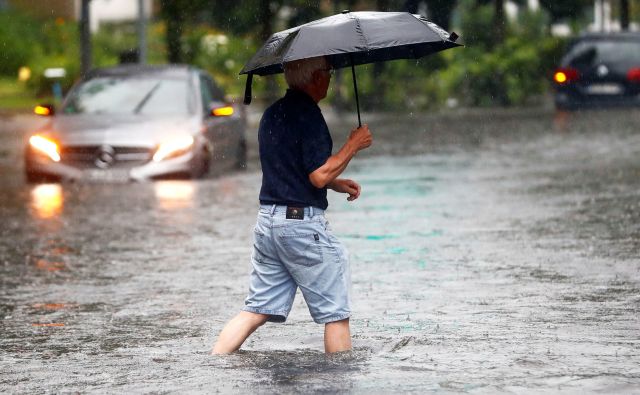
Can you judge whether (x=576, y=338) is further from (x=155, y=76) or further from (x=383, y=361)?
(x=155, y=76)

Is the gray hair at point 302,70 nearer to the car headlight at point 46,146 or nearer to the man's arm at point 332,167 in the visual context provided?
the man's arm at point 332,167

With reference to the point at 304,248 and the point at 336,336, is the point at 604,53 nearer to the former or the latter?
the point at 336,336

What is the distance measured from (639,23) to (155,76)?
55157 mm

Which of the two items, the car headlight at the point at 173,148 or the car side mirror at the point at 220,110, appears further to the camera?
the car side mirror at the point at 220,110

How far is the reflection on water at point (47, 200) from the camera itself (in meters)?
15.4

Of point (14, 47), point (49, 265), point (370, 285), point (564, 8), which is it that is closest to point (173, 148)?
point (49, 265)

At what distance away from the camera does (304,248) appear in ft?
23.7

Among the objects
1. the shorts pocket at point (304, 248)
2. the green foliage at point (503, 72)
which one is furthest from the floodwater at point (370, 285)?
the green foliage at point (503, 72)

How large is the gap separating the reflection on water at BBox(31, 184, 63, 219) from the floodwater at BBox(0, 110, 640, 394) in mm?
49

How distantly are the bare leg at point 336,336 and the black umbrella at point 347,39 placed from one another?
3.19ft

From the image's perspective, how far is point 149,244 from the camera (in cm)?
1277

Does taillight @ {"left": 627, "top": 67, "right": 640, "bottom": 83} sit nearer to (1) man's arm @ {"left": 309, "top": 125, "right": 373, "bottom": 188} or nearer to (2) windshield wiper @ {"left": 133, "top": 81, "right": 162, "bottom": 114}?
(2) windshield wiper @ {"left": 133, "top": 81, "right": 162, "bottom": 114}

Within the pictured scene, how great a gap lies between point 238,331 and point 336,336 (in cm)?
47

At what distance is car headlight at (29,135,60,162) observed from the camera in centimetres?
1800
